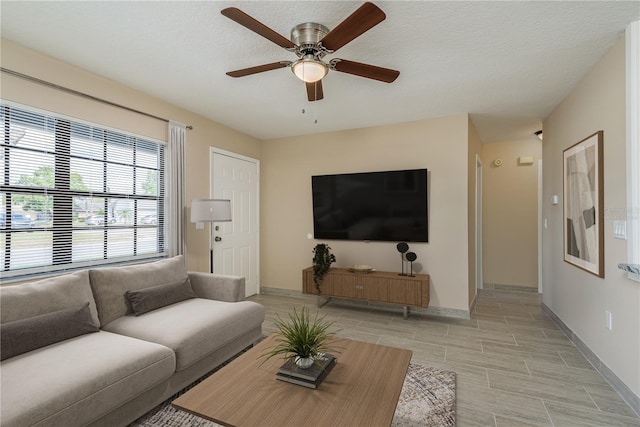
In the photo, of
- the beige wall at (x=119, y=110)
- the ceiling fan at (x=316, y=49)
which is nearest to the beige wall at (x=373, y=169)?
the beige wall at (x=119, y=110)

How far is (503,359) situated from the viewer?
2.83m

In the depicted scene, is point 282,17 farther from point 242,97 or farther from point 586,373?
point 586,373

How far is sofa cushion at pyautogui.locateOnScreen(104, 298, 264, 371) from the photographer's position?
7.29ft

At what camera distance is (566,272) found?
3381 millimetres

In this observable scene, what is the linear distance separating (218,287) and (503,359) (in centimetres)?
288

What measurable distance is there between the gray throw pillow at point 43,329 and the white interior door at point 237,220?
2035 millimetres

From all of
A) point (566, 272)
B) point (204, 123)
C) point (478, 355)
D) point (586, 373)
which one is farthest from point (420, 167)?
point (204, 123)

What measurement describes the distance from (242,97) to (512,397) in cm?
377

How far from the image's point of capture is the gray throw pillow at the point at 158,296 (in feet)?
8.48

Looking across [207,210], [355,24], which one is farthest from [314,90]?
[207,210]

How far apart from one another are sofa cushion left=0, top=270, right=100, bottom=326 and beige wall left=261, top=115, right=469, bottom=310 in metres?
3.02

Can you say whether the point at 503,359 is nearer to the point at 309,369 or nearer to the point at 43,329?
the point at 309,369

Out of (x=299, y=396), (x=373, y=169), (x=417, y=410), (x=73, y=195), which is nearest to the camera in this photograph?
(x=299, y=396)

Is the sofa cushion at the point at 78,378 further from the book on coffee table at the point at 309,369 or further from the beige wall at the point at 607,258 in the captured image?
the beige wall at the point at 607,258
